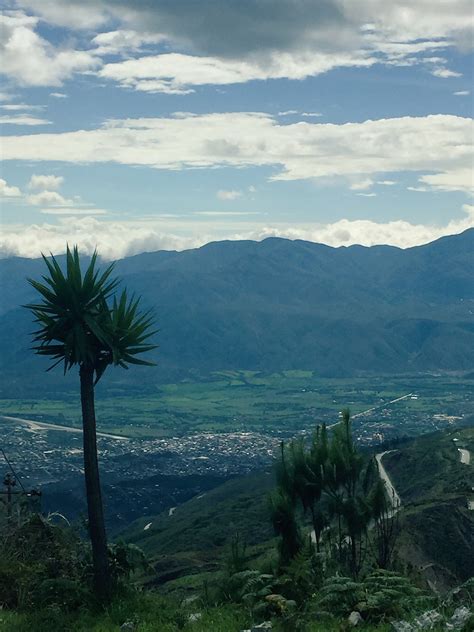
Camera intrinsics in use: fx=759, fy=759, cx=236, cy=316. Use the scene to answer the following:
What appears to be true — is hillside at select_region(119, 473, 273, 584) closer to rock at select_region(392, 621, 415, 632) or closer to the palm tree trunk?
the palm tree trunk

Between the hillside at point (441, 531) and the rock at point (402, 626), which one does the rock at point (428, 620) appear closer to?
the rock at point (402, 626)

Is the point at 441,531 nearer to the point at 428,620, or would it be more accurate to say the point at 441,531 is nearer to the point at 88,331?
the point at 88,331

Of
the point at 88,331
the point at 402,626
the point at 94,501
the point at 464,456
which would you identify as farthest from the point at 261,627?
the point at 464,456

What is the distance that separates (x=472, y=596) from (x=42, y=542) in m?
11.0

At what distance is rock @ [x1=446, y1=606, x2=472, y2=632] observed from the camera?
44.3ft

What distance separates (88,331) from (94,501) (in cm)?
455

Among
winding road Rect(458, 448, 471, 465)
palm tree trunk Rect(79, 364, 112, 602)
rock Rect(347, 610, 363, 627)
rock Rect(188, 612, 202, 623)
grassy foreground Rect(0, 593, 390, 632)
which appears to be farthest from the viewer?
winding road Rect(458, 448, 471, 465)

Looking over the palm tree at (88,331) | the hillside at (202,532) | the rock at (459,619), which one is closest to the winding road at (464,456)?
the hillside at (202,532)

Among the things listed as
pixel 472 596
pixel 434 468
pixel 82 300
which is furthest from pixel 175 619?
pixel 434 468

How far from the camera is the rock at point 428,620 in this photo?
13.7 meters

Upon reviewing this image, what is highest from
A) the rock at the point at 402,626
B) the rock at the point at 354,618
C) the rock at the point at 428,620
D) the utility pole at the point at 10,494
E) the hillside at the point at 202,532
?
the utility pole at the point at 10,494

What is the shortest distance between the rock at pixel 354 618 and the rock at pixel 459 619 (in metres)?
2.09

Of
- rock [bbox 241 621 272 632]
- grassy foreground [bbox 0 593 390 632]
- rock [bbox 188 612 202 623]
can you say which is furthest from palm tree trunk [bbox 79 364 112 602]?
rock [bbox 241 621 272 632]

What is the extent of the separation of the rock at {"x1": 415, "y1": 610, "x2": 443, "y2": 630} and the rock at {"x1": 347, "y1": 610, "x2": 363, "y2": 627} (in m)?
1.51
